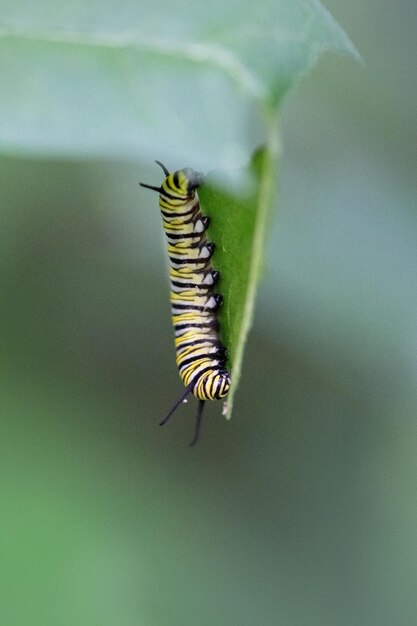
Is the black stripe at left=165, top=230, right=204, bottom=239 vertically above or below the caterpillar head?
below

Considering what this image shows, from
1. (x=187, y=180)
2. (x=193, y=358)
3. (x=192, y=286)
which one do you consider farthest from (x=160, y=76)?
(x=193, y=358)

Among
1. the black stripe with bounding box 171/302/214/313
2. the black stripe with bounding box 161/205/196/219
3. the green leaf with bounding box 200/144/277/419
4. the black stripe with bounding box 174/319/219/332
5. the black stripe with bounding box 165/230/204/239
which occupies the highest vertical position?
the black stripe with bounding box 161/205/196/219

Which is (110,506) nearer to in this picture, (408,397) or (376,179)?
(408,397)

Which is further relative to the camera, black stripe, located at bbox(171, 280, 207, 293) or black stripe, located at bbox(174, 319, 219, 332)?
black stripe, located at bbox(174, 319, 219, 332)

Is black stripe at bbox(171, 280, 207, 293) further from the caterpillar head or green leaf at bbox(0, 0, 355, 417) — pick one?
green leaf at bbox(0, 0, 355, 417)

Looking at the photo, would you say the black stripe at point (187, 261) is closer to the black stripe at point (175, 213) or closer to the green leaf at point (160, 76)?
the black stripe at point (175, 213)

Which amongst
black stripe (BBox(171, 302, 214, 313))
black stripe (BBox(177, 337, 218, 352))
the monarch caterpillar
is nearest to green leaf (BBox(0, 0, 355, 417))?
the monarch caterpillar

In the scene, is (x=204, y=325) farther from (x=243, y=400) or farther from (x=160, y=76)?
(x=243, y=400)
